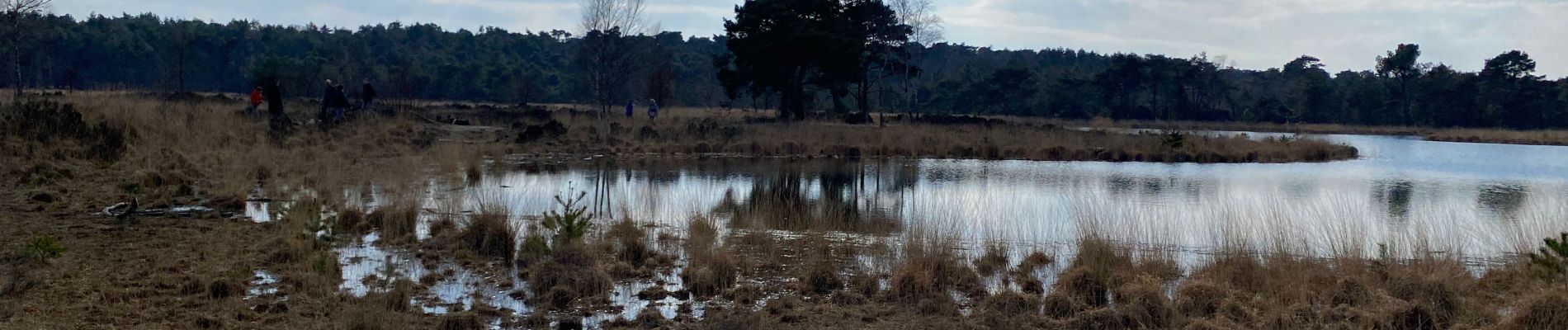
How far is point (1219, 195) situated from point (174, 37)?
7344 cm

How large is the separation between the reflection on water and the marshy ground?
0.69 meters

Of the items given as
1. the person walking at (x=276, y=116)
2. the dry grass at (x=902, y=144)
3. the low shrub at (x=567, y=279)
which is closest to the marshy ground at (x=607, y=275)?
the low shrub at (x=567, y=279)

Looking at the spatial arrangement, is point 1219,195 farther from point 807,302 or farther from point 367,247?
point 367,247

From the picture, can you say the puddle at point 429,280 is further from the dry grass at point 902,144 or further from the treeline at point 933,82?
the treeline at point 933,82

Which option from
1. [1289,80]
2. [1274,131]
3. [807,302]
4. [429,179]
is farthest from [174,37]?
[1289,80]

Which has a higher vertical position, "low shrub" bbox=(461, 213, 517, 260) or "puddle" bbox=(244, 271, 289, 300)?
"low shrub" bbox=(461, 213, 517, 260)

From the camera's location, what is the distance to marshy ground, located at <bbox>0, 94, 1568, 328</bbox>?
19.2ft

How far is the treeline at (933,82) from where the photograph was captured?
6900 cm

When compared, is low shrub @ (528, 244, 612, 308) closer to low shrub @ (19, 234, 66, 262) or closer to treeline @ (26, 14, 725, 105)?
low shrub @ (19, 234, 66, 262)

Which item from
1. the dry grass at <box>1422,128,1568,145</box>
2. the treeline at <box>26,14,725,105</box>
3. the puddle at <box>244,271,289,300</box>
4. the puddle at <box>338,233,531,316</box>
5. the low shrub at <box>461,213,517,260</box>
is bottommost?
the dry grass at <box>1422,128,1568,145</box>

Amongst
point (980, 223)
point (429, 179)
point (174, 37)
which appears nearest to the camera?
point (980, 223)

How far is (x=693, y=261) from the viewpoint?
301 inches

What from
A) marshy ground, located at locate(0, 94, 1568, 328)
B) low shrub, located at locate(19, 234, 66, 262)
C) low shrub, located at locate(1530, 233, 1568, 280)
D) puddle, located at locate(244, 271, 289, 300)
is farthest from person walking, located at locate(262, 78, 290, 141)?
low shrub, located at locate(1530, 233, 1568, 280)

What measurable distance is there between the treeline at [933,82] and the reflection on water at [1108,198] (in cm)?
3720
